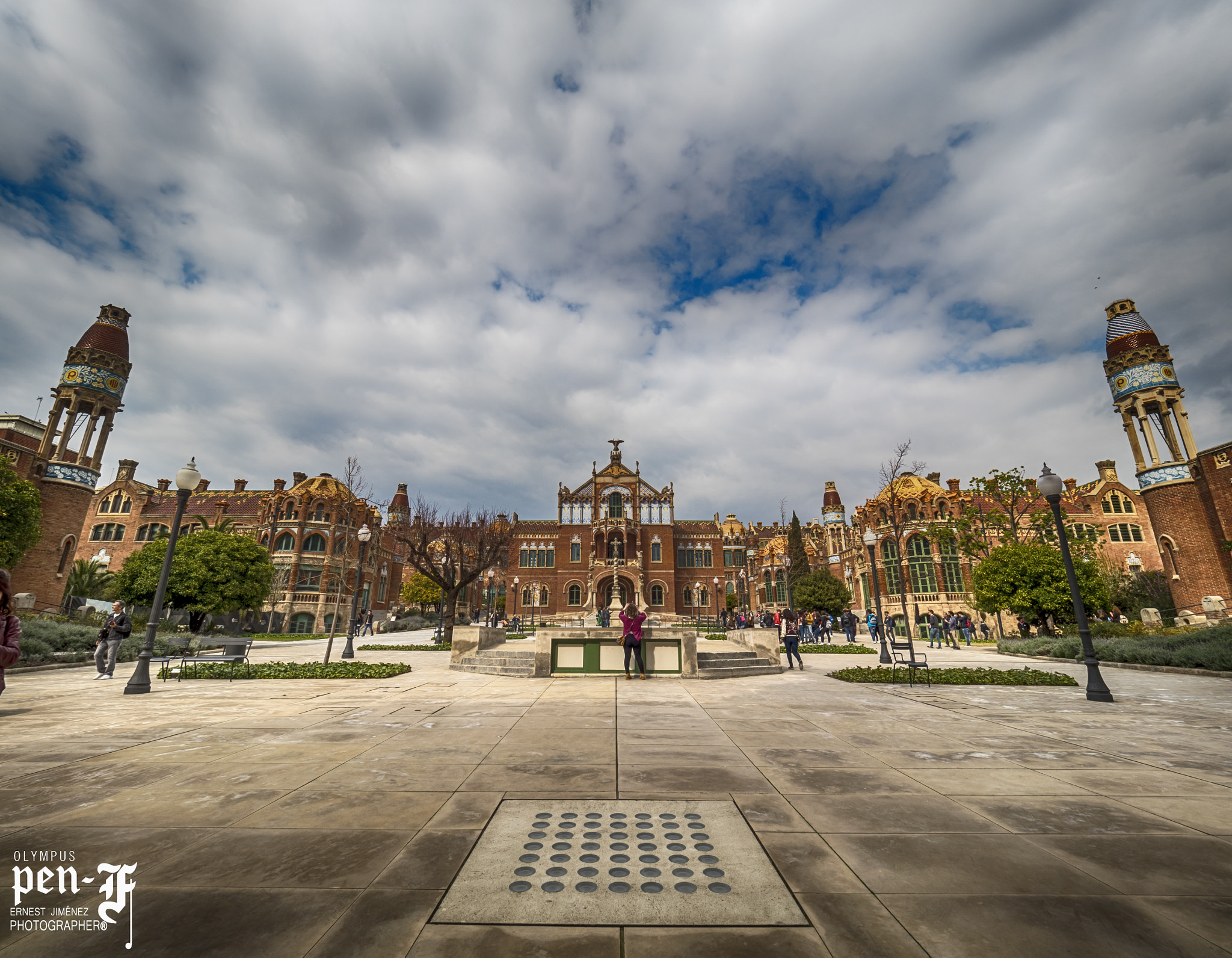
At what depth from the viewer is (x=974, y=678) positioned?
40.5 ft

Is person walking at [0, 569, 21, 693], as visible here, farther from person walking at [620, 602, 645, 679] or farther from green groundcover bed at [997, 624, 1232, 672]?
green groundcover bed at [997, 624, 1232, 672]

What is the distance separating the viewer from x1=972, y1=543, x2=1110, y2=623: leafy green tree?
22.8 m

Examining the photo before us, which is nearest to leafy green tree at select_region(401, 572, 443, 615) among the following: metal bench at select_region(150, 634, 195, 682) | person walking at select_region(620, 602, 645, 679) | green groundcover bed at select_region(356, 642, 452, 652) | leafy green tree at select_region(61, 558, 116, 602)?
leafy green tree at select_region(61, 558, 116, 602)

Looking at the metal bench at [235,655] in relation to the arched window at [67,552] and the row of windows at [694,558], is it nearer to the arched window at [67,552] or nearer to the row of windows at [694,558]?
the arched window at [67,552]

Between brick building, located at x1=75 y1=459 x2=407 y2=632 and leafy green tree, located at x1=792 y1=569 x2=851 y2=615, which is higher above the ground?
brick building, located at x1=75 y1=459 x2=407 y2=632

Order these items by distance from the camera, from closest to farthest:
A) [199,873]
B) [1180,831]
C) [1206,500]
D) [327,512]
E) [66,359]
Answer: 1. [199,873]
2. [1180,831]
3. [1206,500]
4. [66,359]
5. [327,512]

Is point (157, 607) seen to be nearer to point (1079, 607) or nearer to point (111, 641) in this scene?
point (111, 641)

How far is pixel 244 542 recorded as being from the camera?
29.5 meters

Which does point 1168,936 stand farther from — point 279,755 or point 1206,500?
point 1206,500

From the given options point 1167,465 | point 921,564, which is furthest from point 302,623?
point 1167,465

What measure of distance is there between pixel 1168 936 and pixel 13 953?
189 inches

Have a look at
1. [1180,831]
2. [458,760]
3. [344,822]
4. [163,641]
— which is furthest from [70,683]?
[1180,831]

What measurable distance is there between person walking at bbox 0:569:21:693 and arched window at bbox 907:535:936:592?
50.7 metres

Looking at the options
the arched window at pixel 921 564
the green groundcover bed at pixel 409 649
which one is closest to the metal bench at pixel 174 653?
the green groundcover bed at pixel 409 649
